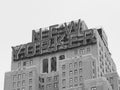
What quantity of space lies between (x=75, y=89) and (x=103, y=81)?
38.4 feet

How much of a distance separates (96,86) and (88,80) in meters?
4.81

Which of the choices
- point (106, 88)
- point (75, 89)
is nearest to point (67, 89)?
point (75, 89)

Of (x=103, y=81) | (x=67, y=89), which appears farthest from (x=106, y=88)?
(x=67, y=89)

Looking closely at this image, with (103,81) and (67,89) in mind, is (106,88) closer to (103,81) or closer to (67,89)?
(103,81)

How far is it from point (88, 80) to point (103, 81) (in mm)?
6335

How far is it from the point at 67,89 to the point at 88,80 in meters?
9.15

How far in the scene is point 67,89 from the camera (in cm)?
19962

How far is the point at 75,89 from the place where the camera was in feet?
652

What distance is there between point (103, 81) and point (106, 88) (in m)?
3.00

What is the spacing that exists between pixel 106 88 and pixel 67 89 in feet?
51.4

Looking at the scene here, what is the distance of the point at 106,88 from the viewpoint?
19650 centimetres

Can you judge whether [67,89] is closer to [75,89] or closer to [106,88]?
[75,89]

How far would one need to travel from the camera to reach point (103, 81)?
196500 millimetres

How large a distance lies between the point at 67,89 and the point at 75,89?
3.27 metres
